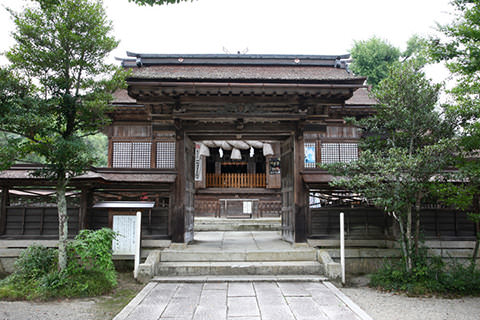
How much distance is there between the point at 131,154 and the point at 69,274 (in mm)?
6979

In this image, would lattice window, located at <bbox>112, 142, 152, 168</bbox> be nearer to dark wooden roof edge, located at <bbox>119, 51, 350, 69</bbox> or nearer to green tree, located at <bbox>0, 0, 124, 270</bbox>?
dark wooden roof edge, located at <bbox>119, 51, 350, 69</bbox>

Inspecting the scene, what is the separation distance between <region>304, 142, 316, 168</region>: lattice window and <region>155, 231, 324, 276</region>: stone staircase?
461 centimetres

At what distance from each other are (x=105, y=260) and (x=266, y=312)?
135 inches

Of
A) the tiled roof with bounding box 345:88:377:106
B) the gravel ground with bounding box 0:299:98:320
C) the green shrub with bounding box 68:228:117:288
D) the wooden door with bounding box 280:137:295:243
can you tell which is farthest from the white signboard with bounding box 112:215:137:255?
the tiled roof with bounding box 345:88:377:106

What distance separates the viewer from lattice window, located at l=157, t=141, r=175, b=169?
13.0 metres

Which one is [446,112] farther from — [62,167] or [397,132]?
[62,167]

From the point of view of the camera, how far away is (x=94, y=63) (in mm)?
7273

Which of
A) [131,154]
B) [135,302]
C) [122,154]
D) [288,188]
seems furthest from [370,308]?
[122,154]

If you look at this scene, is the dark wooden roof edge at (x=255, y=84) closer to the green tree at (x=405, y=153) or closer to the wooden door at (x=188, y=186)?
the green tree at (x=405, y=153)

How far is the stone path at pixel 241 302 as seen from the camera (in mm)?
5395

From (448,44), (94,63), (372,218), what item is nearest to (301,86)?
(448,44)

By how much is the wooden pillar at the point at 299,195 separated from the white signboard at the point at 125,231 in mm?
4352

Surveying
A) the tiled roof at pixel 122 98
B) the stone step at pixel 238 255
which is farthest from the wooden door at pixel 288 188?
the tiled roof at pixel 122 98

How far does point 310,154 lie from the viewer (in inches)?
528
